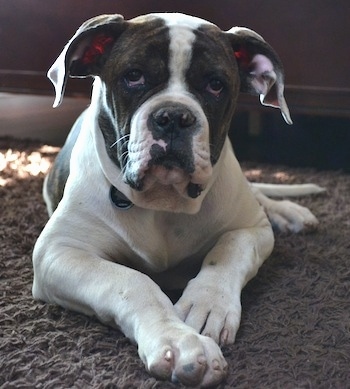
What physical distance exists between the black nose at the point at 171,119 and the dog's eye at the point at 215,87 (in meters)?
0.14

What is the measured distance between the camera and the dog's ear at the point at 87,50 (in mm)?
1594

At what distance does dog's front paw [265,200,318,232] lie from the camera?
7.26ft

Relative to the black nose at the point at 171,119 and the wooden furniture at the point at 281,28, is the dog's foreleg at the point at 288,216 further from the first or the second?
the black nose at the point at 171,119

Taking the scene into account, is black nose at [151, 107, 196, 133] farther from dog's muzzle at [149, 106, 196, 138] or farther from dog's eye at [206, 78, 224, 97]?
dog's eye at [206, 78, 224, 97]

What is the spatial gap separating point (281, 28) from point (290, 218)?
89 cm

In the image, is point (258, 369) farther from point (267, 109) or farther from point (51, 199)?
point (267, 109)

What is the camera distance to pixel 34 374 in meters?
1.33

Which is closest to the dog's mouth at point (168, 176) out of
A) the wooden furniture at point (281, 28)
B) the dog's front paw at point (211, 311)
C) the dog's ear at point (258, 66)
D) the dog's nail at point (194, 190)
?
the dog's nail at point (194, 190)

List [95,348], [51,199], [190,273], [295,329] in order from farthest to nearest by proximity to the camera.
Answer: [51,199], [190,273], [295,329], [95,348]

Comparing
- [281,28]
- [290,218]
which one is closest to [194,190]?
[290,218]

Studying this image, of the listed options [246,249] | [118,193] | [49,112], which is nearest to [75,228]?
[118,193]

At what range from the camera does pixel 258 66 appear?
5.67ft

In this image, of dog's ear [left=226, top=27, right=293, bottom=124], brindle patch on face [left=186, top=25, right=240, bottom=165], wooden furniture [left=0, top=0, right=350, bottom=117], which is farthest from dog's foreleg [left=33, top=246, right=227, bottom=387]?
wooden furniture [left=0, top=0, right=350, bottom=117]

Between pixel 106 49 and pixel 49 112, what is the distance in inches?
108
